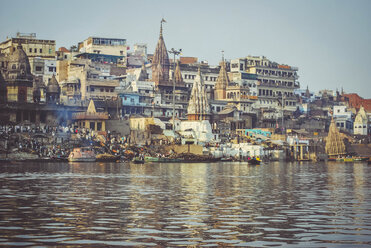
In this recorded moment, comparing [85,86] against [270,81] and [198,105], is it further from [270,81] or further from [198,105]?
[270,81]

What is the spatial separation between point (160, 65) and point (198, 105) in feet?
53.7

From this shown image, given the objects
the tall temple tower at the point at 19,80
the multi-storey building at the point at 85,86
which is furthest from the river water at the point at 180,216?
the multi-storey building at the point at 85,86

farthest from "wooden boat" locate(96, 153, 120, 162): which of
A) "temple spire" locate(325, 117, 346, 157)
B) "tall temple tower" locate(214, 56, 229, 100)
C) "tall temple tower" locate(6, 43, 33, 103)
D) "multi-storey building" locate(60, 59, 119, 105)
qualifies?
"tall temple tower" locate(214, 56, 229, 100)

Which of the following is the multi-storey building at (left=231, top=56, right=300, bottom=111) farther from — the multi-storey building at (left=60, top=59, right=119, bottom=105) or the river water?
the river water

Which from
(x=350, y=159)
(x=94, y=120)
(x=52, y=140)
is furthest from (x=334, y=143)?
(x=52, y=140)

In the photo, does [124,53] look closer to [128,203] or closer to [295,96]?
[295,96]

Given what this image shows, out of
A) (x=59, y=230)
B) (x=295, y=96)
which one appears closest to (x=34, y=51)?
(x=295, y=96)

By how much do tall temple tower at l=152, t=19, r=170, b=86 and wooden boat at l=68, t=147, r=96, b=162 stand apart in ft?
113

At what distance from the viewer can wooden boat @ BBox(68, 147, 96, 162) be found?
226 ft

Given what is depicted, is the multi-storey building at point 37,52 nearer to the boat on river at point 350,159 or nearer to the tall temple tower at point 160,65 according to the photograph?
the tall temple tower at point 160,65

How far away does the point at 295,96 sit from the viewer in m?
123

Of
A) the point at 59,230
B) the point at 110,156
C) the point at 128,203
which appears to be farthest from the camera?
the point at 110,156

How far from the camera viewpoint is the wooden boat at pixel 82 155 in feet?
226

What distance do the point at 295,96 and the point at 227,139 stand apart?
118 ft
